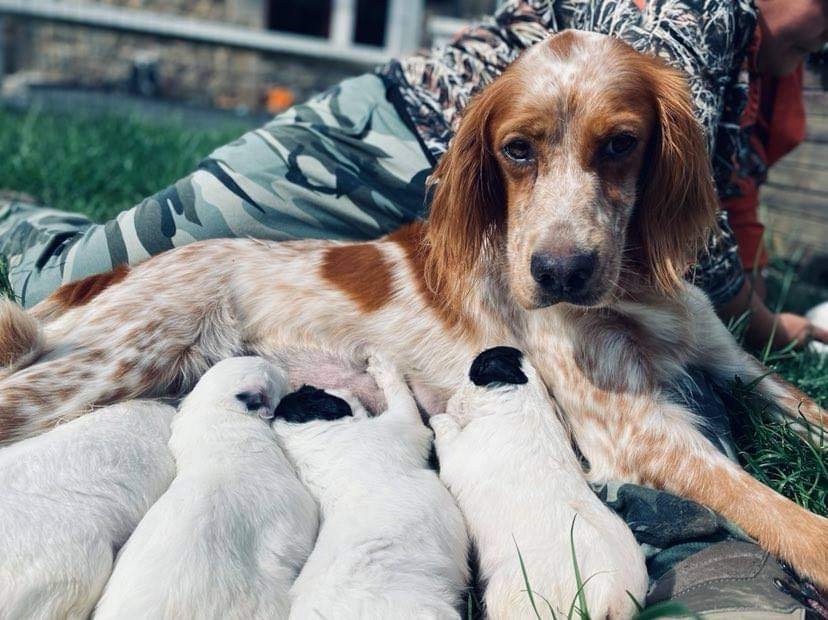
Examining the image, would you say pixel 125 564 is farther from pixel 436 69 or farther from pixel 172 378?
pixel 436 69

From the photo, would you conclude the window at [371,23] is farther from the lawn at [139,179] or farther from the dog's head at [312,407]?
the dog's head at [312,407]

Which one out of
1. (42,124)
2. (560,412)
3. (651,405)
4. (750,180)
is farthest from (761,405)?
(42,124)

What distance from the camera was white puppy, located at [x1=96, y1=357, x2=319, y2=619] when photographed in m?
1.69

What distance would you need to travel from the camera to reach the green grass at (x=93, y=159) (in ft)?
17.3

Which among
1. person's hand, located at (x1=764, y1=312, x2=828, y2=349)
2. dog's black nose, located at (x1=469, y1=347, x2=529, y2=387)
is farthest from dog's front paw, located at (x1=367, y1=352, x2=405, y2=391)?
person's hand, located at (x1=764, y1=312, x2=828, y2=349)

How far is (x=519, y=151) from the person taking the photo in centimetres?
243

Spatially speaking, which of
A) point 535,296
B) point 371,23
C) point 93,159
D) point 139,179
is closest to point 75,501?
point 535,296

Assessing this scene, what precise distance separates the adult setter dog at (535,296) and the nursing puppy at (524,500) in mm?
218

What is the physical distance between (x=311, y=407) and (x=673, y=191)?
1241 mm

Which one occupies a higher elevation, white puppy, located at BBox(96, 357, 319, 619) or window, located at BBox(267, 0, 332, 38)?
white puppy, located at BBox(96, 357, 319, 619)

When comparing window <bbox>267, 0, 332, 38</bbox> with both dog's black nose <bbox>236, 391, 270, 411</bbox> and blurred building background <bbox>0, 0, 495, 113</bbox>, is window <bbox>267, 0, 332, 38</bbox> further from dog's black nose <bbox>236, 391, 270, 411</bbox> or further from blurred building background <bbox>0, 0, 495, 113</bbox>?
dog's black nose <bbox>236, 391, 270, 411</bbox>

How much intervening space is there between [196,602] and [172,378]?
122 centimetres

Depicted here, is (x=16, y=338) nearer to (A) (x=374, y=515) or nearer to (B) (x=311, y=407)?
(B) (x=311, y=407)

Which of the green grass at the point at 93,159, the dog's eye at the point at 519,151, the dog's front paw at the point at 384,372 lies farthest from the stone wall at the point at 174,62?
the dog's eye at the point at 519,151
